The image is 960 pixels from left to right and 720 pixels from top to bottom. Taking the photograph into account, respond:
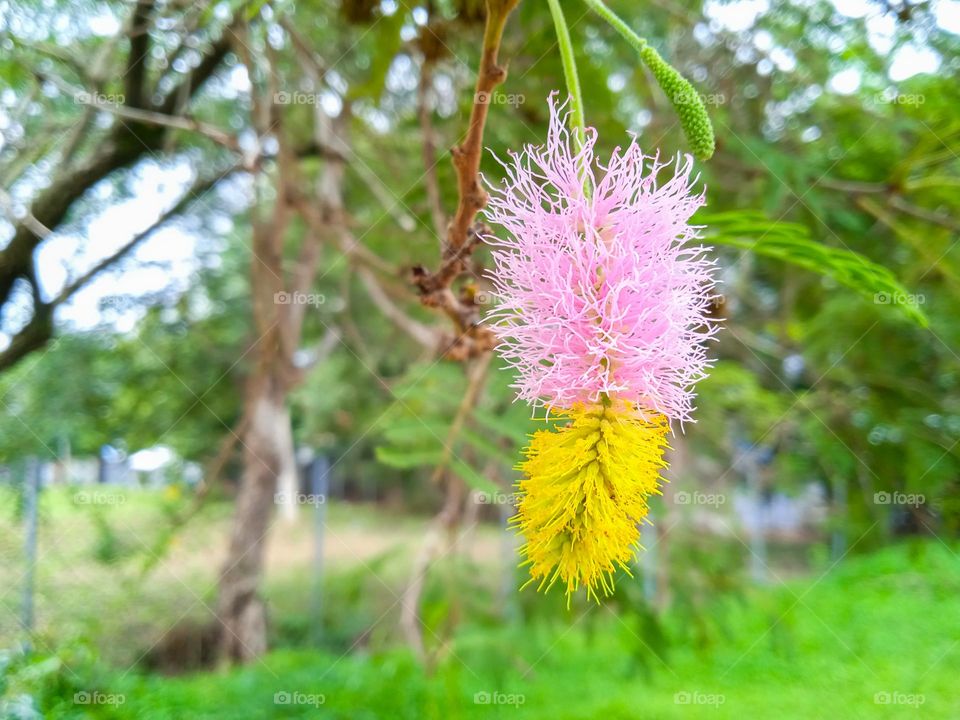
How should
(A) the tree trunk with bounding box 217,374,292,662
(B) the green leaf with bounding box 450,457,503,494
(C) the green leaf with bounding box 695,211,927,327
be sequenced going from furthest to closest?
1. (A) the tree trunk with bounding box 217,374,292,662
2. (B) the green leaf with bounding box 450,457,503,494
3. (C) the green leaf with bounding box 695,211,927,327

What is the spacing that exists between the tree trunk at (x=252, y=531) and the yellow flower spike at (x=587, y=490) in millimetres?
1999

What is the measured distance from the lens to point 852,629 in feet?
7.91

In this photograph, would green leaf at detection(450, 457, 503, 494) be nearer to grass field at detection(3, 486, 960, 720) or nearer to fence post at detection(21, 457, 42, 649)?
grass field at detection(3, 486, 960, 720)

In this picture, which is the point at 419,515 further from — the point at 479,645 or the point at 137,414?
the point at 479,645

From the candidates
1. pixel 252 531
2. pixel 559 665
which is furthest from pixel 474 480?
pixel 252 531

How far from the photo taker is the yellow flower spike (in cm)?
43

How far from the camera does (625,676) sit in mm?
1921

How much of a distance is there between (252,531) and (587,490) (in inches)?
93.2

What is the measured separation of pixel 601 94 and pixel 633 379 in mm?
780

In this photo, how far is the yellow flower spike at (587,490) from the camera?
43 centimetres

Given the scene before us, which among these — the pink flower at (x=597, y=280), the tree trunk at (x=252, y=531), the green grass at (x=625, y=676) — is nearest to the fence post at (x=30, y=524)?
the green grass at (x=625, y=676)

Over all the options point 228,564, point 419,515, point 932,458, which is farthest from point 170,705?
point 419,515

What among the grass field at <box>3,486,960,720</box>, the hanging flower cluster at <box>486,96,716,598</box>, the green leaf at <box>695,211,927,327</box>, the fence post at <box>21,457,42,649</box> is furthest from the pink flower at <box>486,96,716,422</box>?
the fence post at <box>21,457,42,649</box>

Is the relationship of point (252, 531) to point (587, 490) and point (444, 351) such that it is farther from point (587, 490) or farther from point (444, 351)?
point (587, 490)
